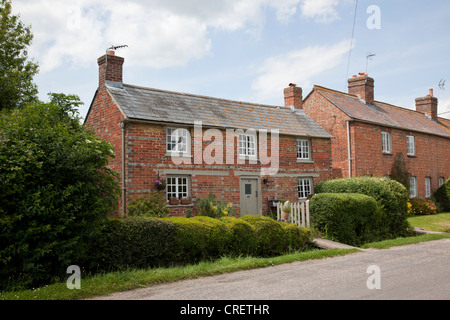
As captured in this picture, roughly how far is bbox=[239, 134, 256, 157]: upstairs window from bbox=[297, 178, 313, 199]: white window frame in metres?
3.60

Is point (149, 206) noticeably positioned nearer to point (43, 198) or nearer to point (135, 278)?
point (135, 278)

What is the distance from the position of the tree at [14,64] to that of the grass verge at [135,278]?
46.4ft

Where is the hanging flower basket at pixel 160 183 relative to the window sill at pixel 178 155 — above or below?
below

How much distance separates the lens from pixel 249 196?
62.0 feet

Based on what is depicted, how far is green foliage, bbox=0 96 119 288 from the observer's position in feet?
25.2

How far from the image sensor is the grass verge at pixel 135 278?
7230mm

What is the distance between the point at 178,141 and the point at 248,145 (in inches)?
152

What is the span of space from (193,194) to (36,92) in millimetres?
10528

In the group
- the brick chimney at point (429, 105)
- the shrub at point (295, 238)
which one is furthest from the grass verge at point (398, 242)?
the brick chimney at point (429, 105)

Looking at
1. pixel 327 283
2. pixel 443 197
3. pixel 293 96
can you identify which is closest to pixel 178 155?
pixel 327 283

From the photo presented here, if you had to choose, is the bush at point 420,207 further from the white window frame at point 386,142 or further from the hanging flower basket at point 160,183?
the hanging flower basket at point 160,183

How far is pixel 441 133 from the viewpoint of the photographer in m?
32.1

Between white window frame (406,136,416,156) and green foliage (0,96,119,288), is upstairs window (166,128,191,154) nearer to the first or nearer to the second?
green foliage (0,96,119,288)

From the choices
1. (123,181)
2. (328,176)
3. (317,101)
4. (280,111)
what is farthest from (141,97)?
(317,101)
